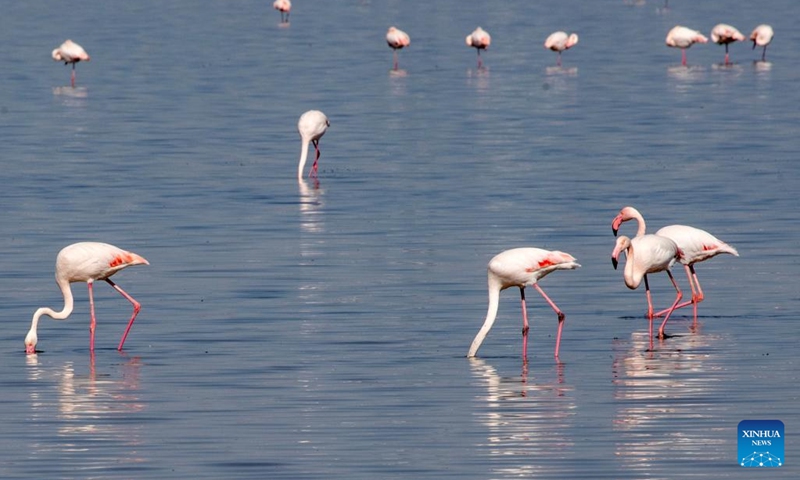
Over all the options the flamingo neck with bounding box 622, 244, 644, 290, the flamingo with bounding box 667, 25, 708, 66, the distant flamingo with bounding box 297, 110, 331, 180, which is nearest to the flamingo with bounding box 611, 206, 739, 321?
the flamingo neck with bounding box 622, 244, 644, 290

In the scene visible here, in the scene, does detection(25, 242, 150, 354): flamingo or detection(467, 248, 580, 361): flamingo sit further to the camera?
detection(25, 242, 150, 354): flamingo

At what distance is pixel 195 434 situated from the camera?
1278 centimetres

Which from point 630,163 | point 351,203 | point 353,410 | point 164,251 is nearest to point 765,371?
point 353,410

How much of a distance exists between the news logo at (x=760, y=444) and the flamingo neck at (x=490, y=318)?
10.6ft

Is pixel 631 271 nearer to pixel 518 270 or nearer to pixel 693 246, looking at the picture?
pixel 693 246

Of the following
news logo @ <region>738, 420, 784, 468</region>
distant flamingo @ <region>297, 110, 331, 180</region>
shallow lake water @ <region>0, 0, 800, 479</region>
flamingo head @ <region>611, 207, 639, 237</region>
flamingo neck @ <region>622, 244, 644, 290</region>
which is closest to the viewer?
news logo @ <region>738, 420, 784, 468</region>

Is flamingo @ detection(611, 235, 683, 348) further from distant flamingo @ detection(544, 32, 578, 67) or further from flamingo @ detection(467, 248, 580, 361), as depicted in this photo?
distant flamingo @ detection(544, 32, 578, 67)

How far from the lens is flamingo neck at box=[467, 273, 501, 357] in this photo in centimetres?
1539

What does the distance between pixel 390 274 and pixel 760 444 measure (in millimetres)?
8277

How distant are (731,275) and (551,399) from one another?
A: 21.1 feet

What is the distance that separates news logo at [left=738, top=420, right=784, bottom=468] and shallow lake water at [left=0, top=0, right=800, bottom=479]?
101 mm

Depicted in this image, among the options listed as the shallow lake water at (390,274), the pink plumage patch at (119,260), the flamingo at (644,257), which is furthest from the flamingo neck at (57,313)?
the flamingo at (644,257)

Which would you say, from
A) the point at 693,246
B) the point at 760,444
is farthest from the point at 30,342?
the point at 760,444

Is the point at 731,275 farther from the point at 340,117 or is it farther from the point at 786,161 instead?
the point at 340,117
